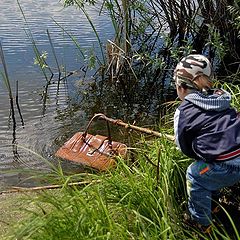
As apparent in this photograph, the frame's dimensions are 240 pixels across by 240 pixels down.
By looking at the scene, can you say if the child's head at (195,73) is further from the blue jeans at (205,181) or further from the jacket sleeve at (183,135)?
the blue jeans at (205,181)

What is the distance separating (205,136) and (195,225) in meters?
0.58

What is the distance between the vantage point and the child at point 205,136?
116 inches

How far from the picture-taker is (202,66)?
311 centimetres

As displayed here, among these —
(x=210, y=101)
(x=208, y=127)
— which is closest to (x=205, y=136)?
(x=208, y=127)

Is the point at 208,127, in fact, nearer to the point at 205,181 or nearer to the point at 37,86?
the point at 205,181

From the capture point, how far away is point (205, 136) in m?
2.97

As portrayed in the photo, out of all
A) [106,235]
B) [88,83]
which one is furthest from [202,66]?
[88,83]

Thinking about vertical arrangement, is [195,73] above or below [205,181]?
above

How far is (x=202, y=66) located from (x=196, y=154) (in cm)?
55

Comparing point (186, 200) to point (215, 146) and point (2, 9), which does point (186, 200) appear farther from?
point (2, 9)

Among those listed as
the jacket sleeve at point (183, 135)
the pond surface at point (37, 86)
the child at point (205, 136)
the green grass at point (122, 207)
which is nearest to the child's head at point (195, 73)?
the child at point (205, 136)

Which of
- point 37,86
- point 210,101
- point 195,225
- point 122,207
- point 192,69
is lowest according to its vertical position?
point 37,86

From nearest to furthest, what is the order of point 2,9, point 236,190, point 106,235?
point 106,235 < point 236,190 < point 2,9

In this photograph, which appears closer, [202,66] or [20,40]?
[202,66]
